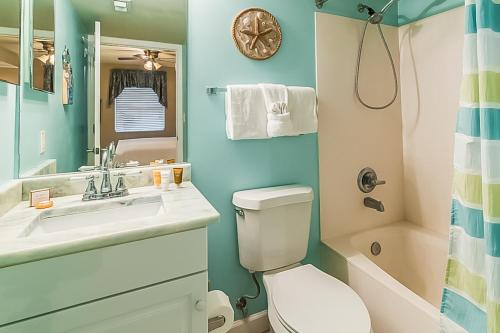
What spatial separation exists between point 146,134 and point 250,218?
700 millimetres

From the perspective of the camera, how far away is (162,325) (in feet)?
2.84

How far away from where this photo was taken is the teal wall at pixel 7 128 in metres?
0.97

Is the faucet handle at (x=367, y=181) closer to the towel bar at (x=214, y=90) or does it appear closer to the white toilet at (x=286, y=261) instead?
the white toilet at (x=286, y=261)

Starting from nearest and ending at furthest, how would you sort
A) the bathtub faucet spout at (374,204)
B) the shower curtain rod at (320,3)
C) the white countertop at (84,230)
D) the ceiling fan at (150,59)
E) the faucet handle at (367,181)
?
the white countertop at (84,230)
the ceiling fan at (150,59)
the shower curtain rod at (320,3)
the bathtub faucet spout at (374,204)
the faucet handle at (367,181)

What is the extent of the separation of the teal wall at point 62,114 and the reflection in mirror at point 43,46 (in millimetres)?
23

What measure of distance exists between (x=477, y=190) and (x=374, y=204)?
111 centimetres

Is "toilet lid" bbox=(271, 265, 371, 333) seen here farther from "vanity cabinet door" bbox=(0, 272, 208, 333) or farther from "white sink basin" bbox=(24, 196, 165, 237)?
"white sink basin" bbox=(24, 196, 165, 237)

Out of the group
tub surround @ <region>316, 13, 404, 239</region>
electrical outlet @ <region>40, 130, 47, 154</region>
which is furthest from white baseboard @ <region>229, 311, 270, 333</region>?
electrical outlet @ <region>40, 130, 47, 154</region>

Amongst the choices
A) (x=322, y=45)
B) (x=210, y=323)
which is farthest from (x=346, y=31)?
(x=210, y=323)

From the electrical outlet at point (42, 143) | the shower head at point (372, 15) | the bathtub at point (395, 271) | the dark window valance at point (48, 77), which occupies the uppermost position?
the shower head at point (372, 15)

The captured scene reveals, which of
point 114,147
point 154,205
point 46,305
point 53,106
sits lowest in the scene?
point 46,305

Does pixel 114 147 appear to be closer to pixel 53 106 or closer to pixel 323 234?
pixel 53 106

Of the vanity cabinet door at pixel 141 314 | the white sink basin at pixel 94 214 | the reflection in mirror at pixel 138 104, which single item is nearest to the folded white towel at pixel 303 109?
the reflection in mirror at pixel 138 104

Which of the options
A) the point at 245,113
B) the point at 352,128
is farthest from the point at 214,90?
the point at 352,128
